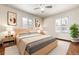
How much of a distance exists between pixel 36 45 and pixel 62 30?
50cm

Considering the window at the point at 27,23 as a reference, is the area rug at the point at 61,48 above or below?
below

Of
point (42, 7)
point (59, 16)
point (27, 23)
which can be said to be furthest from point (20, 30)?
point (59, 16)

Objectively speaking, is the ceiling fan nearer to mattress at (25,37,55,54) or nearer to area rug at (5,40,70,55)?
mattress at (25,37,55,54)

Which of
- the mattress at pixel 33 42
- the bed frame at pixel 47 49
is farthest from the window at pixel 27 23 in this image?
the bed frame at pixel 47 49

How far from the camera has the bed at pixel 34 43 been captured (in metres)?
1.44

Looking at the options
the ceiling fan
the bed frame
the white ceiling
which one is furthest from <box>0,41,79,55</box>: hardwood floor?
the ceiling fan

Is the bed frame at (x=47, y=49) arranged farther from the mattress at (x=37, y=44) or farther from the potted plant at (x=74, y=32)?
the potted plant at (x=74, y=32)

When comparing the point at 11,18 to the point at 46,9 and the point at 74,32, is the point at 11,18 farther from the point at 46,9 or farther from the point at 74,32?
the point at 74,32

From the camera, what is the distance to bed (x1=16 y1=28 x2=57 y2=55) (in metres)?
1.44

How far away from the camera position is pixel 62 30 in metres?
1.62

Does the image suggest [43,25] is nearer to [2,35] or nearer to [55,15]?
[55,15]

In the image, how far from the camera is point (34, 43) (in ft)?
4.79

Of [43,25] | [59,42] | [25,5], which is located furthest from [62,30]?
[25,5]

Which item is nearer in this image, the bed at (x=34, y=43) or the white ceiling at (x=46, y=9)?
the bed at (x=34, y=43)
